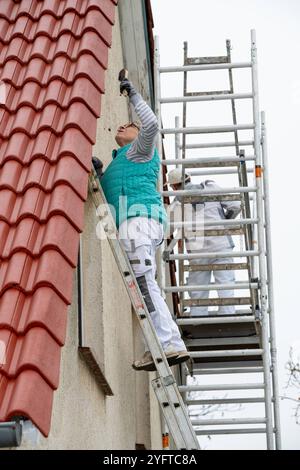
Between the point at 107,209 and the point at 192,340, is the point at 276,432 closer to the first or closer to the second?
the point at 192,340

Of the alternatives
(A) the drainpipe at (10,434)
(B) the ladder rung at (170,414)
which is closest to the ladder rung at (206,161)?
(B) the ladder rung at (170,414)

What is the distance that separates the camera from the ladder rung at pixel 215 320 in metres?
10.2

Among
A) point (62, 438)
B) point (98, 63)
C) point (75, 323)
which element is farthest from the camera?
point (98, 63)

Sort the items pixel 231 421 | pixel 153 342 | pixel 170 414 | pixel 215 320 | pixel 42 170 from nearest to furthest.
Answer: pixel 42 170 < pixel 170 414 < pixel 153 342 < pixel 231 421 < pixel 215 320

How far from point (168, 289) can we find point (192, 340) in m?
0.81

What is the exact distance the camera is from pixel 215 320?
10.3 m

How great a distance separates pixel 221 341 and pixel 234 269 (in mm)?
707

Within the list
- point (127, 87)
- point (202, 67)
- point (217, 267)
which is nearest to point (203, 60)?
→ point (202, 67)

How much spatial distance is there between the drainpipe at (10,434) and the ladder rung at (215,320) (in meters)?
4.96

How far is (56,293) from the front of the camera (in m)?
6.01

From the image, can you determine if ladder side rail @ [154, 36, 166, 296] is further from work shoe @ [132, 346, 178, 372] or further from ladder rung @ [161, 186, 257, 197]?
work shoe @ [132, 346, 178, 372]

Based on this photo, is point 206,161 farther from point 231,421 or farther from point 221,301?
point 231,421

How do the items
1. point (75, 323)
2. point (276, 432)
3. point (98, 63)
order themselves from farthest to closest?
point (276, 432)
point (98, 63)
point (75, 323)
